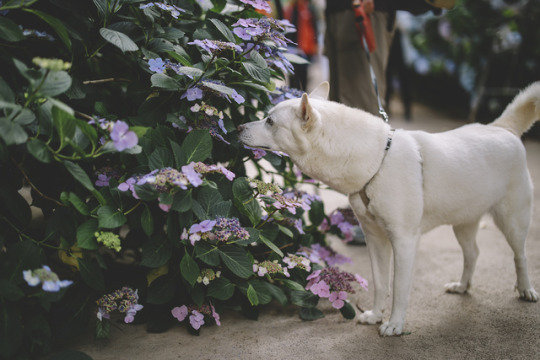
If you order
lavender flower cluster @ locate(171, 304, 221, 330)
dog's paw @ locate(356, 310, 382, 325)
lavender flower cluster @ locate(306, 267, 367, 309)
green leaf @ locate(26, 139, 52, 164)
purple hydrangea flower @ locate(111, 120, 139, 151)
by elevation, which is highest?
purple hydrangea flower @ locate(111, 120, 139, 151)

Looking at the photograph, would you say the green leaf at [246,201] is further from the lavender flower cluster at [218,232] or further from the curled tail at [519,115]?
the curled tail at [519,115]

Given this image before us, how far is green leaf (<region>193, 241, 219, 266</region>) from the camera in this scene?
6.28 feet

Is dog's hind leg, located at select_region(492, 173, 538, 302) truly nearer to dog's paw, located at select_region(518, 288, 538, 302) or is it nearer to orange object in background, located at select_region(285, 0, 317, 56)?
dog's paw, located at select_region(518, 288, 538, 302)

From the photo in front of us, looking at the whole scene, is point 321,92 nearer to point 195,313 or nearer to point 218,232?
point 218,232

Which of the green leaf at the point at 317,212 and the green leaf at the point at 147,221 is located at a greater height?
the green leaf at the point at 147,221

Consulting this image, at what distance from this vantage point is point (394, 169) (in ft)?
6.96

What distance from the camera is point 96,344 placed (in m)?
1.98

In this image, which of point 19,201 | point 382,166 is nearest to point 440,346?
point 382,166

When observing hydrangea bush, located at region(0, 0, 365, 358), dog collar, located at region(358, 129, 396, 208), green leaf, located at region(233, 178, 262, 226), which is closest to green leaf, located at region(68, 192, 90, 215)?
hydrangea bush, located at region(0, 0, 365, 358)

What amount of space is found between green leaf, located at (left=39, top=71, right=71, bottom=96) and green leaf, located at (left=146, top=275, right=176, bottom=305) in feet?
3.31

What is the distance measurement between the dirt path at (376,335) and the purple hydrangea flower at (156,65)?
1246 mm

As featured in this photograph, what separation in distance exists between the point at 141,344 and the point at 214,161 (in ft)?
3.27

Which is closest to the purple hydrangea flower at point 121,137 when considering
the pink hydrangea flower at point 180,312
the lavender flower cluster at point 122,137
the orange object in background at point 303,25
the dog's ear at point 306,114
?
the lavender flower cluster at point 122,137

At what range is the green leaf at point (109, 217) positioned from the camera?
172 cm
